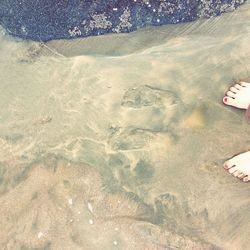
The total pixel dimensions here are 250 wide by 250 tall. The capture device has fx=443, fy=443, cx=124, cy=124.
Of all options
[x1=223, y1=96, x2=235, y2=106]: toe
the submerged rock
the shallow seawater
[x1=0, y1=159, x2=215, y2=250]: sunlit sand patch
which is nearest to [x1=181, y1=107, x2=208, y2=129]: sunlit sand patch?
the shallow seawater

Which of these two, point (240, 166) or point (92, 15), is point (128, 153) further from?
point (92, 15)

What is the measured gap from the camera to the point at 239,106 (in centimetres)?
289

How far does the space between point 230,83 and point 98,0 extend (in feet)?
3.49

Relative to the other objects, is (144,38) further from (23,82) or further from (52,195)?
(52,195)

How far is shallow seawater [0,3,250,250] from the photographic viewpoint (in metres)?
2.77

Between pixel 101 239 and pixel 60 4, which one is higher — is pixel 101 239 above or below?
below

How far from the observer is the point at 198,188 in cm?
278

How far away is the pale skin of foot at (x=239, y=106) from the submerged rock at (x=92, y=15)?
600 millimetres

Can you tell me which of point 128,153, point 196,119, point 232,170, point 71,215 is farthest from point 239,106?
point 71,215

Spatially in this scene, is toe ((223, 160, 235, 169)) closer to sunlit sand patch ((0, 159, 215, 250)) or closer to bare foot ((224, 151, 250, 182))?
bare foot ((224, 151, 250, 182))

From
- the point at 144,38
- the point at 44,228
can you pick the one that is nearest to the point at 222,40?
the point at 144,38

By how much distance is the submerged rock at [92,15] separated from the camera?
10.1 feet

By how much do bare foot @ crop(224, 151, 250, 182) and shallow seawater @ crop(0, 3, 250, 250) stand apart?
0.14 ft

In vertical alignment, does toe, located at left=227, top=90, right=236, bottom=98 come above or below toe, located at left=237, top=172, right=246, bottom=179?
above
